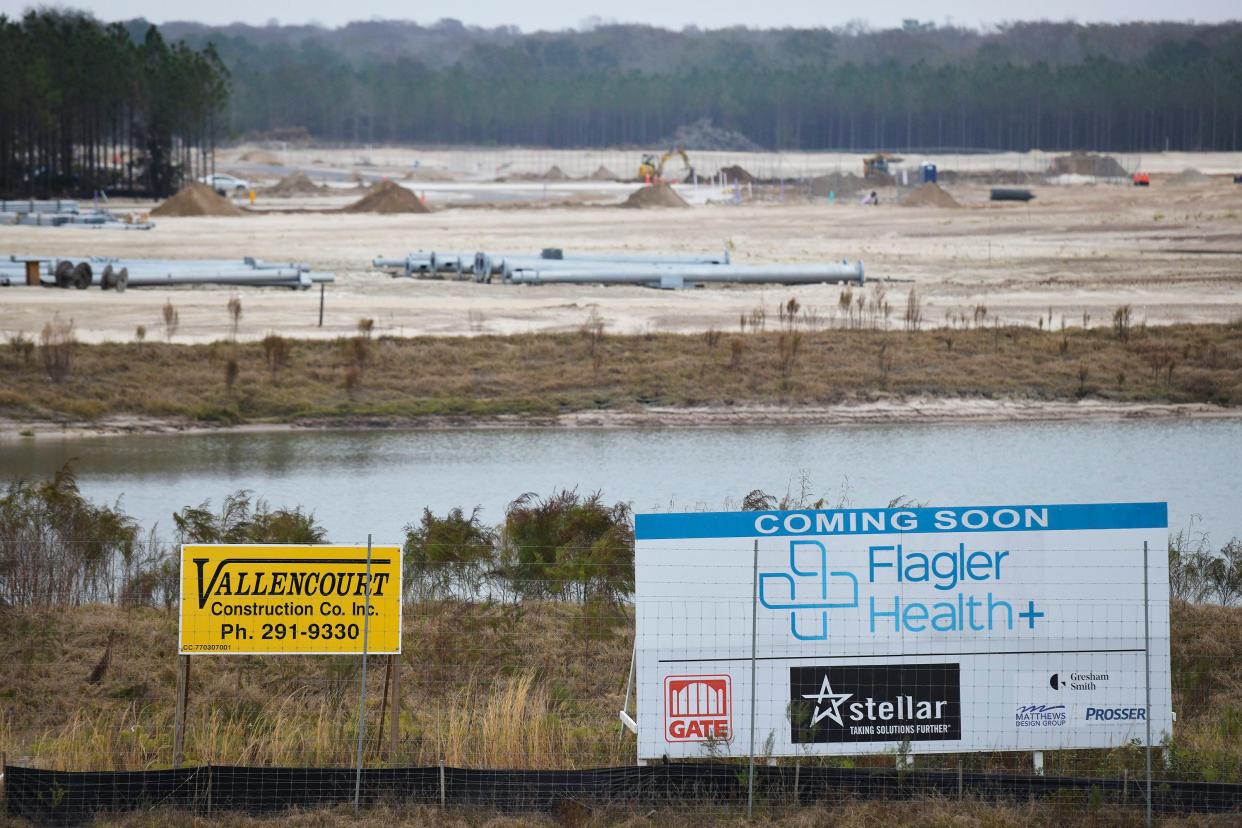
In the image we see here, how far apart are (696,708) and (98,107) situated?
101 metres

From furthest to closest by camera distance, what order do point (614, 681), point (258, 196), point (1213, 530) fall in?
point (258, 196) → point (1213, 530) → point (614, 681)

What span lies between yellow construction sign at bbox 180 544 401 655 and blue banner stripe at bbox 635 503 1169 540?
5.89ft

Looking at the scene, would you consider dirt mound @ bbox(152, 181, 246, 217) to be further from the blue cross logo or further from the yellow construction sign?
the blue cross logo

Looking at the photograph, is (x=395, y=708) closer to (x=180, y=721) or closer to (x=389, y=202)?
(x=180, y=721)

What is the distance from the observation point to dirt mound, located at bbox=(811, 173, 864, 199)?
3964 inches

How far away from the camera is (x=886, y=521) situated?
31.7ft

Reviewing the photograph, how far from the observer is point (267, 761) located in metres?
10.2

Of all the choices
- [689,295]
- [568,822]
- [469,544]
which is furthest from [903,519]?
[689,295]

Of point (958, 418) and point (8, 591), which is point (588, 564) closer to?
point (8, 591)

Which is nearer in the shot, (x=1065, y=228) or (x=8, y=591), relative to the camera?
(x=8, y=591)

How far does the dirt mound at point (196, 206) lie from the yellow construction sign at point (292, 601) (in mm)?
68690

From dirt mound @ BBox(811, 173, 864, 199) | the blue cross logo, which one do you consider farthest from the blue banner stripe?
dirt mound @ BBox(811, 173, 864, 199)

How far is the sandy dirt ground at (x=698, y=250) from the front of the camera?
38688mm

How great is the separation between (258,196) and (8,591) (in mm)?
91437
